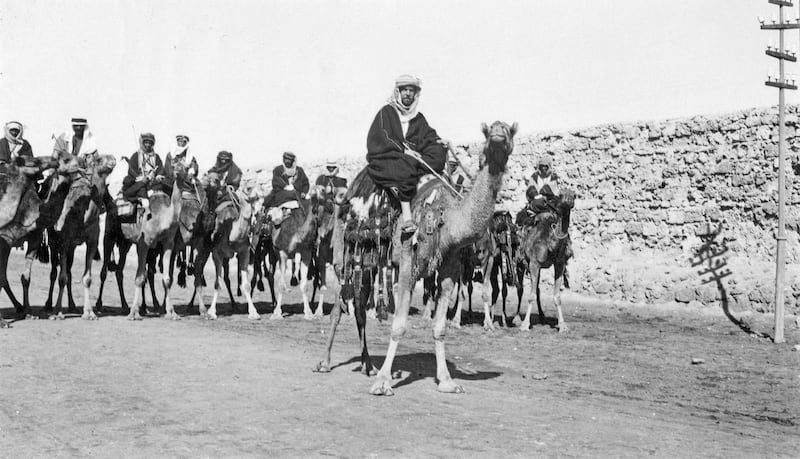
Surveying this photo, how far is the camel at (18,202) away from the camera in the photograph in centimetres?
1472

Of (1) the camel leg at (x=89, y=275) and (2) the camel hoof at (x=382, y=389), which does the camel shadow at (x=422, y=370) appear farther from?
(1) the camel leg at (x=89, y=275)

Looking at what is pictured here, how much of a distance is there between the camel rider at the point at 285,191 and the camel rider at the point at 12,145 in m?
5.24

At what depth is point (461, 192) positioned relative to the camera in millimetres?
10664

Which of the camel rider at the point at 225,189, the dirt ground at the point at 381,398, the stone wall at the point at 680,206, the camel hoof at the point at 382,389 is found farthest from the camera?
the stone wall at the point at 680,206

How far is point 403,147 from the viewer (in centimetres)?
1016

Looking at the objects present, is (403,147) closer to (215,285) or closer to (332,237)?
(332,237)

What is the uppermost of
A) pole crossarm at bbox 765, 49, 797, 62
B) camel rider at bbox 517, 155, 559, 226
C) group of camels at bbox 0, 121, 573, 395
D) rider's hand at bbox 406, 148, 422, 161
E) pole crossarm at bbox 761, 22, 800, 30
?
pole crossarm at bbox 761, 22, 800, 30

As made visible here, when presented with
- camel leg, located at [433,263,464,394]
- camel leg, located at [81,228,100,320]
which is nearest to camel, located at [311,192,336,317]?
camel leg, located at [81,228,100,320]

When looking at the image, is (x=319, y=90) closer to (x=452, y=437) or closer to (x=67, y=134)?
(x=67, y=134)

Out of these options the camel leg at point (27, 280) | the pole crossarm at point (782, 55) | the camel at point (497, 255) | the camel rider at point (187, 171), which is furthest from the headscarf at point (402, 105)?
the pole crossarm at point (782, 55)

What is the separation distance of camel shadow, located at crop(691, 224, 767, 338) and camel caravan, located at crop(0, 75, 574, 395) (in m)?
4.58

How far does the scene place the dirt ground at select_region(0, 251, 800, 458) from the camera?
295 inches

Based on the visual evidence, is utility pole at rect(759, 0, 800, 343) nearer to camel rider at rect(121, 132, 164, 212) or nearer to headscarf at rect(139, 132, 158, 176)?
camel rider at rect(121, 132, 164, 212)

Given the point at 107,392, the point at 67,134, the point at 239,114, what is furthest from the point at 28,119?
the point at 107,392
